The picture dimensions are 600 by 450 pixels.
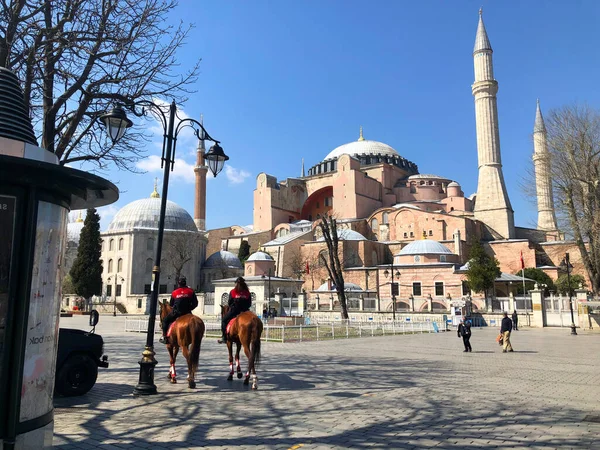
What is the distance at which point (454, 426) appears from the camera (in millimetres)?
4992

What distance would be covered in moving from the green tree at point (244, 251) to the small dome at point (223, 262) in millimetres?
1861

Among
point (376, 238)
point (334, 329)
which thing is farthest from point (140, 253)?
point (334, 329)

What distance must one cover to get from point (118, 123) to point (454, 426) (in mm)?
5629

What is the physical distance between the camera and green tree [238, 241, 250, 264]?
5530 centimetres

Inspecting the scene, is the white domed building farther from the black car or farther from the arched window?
the black car

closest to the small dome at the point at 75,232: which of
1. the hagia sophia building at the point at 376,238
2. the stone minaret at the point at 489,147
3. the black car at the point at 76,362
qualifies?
the hagia sophia building at the point at 376,238

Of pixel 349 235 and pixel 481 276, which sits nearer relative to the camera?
pixel 481 276

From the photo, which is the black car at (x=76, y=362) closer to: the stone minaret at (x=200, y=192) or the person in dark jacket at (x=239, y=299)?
the person in dark jacket at (x=239, y=299)

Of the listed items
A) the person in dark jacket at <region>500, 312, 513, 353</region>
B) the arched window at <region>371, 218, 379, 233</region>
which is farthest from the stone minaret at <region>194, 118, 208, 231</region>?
the person in dark jacket at <region>500, 312, 513, 353</region>

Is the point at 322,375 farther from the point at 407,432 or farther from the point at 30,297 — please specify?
the point at 30,297

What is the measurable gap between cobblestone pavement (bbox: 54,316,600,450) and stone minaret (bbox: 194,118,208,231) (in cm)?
4608

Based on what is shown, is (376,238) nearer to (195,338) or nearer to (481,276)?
(481,276)

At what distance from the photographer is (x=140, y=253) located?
46406 millimetres

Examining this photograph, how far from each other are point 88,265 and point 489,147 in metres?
39.0
